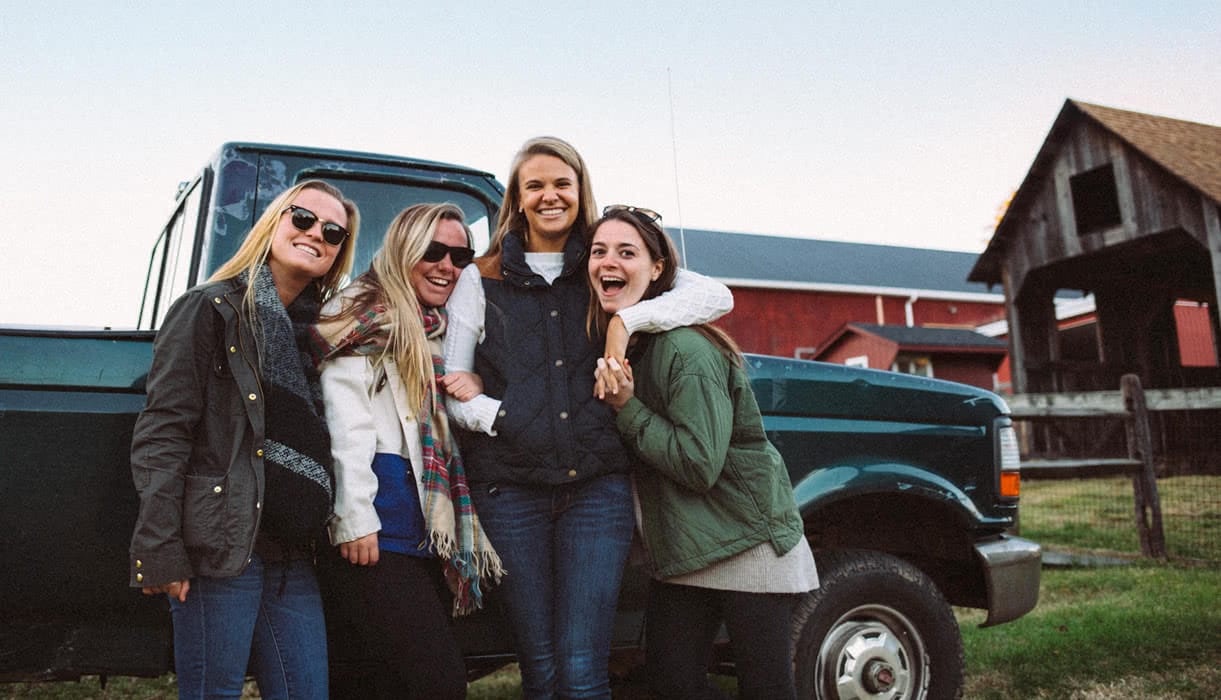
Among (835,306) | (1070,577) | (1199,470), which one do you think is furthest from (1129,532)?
(835,306)

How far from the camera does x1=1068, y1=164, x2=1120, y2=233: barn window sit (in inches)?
638

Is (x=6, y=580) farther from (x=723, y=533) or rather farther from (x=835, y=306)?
(x=835, y=306)

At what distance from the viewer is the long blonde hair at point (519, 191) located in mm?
2422

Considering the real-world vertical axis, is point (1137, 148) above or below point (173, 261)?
above

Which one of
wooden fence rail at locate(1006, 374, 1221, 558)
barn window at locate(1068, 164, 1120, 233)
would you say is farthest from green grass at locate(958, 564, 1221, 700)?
barn window at locate(1068, 164, 1120, 233)

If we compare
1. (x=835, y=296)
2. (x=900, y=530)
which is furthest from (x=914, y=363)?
(x=900, y=530)

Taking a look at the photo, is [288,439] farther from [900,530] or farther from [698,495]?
[900,530]

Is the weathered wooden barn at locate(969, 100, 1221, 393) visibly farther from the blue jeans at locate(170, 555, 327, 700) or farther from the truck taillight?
the blue jeans at locate(170, 555, 327, 700)

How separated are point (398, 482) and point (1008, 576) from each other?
2.57 metres

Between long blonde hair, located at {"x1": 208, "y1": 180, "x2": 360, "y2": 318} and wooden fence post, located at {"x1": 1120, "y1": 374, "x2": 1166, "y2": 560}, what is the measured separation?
707cm

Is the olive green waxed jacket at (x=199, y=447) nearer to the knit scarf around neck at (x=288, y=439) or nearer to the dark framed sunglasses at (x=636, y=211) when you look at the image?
the knit scarf around neck at (x=288, y=439)

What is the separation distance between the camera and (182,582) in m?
1.88

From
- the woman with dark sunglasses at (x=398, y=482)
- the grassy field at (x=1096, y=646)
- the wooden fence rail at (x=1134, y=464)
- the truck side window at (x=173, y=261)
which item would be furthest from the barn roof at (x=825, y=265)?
the woman with dark sunglasses at (x=398, y=482)

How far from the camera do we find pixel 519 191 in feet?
8.07
